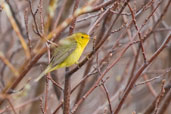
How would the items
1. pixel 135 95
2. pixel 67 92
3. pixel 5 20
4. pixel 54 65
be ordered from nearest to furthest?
pixel 67 92
pixel 54 65
pixel 135 95
pixel 5 20

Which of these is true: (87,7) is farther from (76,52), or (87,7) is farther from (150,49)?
(150,49)

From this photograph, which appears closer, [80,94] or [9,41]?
[80,94]

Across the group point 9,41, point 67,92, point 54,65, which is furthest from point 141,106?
point 67,92

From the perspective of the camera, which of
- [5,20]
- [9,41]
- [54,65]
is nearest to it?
[54,65]

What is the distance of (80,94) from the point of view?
12.1 ft

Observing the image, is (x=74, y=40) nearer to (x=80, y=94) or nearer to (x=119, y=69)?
(x=80, y=94)

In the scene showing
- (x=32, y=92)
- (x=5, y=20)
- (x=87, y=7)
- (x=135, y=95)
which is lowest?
(x=135, y=95)

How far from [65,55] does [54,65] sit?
0.27 metres

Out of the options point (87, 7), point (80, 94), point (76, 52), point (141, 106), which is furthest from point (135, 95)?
point (87, 7)

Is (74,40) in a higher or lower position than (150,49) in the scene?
higher

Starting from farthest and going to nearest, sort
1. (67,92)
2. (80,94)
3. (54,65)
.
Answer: (80,94) < (54,65) < (67,92)

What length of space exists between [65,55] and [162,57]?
2.57 m

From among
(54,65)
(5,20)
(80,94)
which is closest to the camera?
(54,65)

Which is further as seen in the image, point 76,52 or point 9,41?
point 9,41
